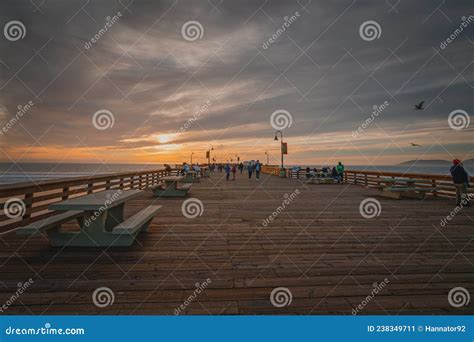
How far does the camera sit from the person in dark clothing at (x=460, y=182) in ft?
28.2

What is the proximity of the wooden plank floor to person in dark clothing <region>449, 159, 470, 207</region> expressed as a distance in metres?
3.59

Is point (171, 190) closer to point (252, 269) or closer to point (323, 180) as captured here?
point (252, 269)

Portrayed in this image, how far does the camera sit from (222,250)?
4191 millimetres

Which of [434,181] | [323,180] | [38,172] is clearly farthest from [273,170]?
[38,172]

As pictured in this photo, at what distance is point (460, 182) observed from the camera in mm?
8836

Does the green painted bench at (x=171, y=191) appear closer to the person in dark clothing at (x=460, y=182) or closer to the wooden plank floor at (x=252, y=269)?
the wooden plank floor at (x=252, y=269)

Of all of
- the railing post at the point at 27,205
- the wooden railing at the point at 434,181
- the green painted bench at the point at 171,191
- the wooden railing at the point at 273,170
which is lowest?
the railing post at the point at 27,205

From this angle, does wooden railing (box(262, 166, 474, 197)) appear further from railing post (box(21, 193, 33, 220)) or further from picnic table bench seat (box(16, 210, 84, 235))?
railing post (box(21, 193, 33, 220))

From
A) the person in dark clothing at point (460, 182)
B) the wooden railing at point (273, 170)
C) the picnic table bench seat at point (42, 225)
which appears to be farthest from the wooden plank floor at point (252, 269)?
the wooden railing at point (273, 170)

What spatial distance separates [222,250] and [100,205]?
6.72ft

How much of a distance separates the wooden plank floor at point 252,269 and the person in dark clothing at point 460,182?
3.59m

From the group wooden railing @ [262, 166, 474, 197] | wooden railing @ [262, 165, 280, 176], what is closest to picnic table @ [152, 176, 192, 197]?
wooden railing @ [262, 166, 474, 197]

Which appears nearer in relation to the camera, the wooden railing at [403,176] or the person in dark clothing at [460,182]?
the person in dark clothing at [460,182]

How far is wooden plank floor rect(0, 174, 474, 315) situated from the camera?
2572 millimetres
